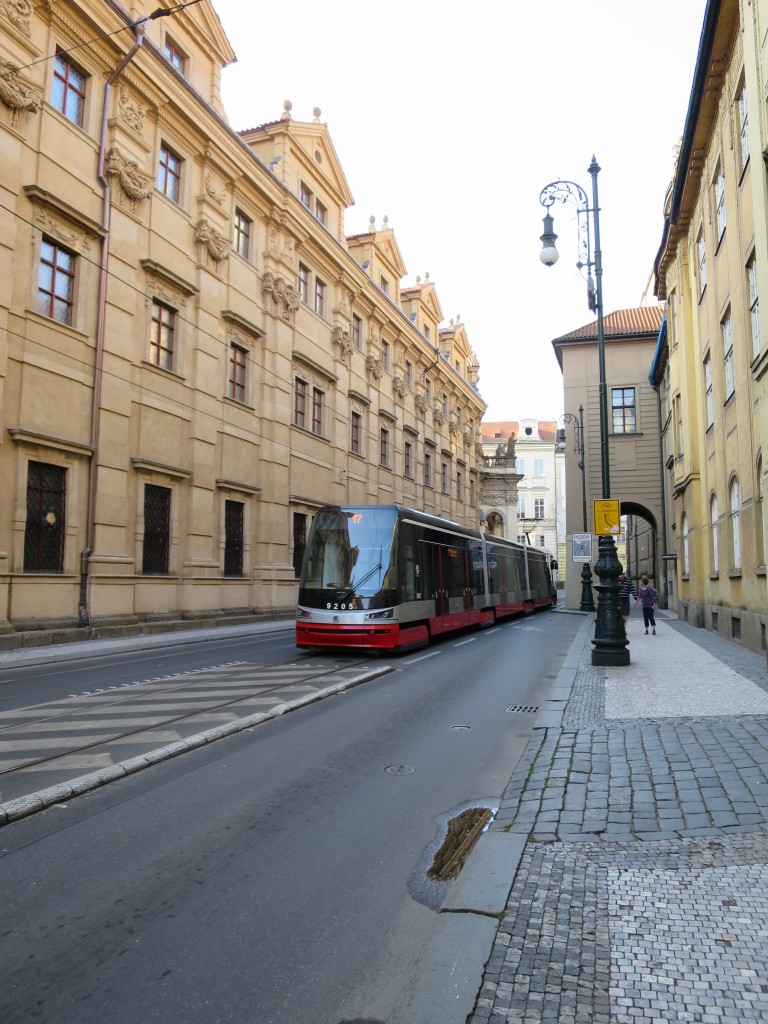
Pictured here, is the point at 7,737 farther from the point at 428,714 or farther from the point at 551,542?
the point at 551,542

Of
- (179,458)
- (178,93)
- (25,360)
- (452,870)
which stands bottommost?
(452,870)

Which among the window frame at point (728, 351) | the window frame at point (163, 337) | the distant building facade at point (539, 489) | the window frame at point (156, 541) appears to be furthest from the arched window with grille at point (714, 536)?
the distant building facade at point (539, 489)

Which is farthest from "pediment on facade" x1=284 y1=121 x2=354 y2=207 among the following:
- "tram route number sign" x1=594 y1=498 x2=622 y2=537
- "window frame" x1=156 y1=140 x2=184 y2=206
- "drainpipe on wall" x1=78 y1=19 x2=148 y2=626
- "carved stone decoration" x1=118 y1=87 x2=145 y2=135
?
"tram route number sign" x1=594 y1=498 x2=622 y2=537

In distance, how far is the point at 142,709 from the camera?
8.84 meters

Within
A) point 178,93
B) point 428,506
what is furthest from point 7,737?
point 428,506

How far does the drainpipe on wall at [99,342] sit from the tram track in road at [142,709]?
719cm

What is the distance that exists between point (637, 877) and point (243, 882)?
2.12m

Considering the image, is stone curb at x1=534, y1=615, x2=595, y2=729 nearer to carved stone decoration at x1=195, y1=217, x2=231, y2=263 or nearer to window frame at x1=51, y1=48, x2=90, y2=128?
carved stone decoration at x1=195, y1=217, x2=231, y2=263

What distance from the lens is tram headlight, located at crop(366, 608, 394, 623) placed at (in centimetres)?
1449

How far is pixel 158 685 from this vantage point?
10781 mm

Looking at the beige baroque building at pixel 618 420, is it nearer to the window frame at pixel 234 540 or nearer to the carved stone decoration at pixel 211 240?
the window frame at pixel 234 540

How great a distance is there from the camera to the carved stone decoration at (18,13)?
56.6 feet

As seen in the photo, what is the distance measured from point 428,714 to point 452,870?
4759mm

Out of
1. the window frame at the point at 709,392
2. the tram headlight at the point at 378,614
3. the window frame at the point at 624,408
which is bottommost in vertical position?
the tram headlight at the point at 378,614
